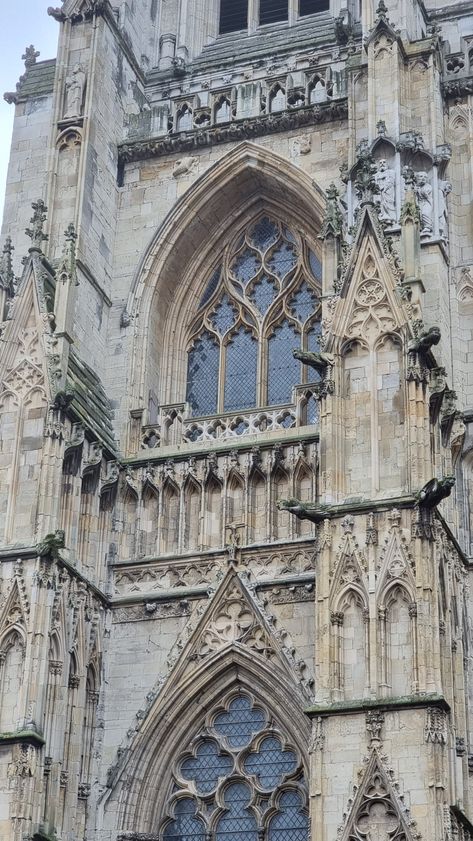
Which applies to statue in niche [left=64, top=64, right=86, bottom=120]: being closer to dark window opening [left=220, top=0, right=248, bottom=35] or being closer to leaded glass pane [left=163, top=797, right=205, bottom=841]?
dark window opening [left=220, top=0, right=248, bottom=35]

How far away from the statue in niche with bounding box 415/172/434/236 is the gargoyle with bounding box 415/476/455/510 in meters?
4.41

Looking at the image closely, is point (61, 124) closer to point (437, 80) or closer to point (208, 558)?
point (437, 80)

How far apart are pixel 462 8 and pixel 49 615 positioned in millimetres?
11331

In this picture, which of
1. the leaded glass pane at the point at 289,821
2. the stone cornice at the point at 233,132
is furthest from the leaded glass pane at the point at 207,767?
the stone cornice at the point at 233,132

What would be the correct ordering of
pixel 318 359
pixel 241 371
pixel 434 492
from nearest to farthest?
pixel 434 492 → pixel 318 359 → pixel 241 371

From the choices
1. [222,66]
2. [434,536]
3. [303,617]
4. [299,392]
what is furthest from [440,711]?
[222,66]

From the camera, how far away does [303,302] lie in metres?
21.7

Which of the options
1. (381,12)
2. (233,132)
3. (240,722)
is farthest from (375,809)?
(381,12)

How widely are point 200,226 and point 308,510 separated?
22.1ft

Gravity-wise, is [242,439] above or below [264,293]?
below

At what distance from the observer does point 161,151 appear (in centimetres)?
2272

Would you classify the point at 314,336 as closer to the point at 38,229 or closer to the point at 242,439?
the point at 242,439

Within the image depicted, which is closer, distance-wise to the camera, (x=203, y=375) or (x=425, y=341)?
(x=425, y=341)

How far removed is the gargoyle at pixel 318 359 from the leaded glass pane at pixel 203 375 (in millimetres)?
3695
